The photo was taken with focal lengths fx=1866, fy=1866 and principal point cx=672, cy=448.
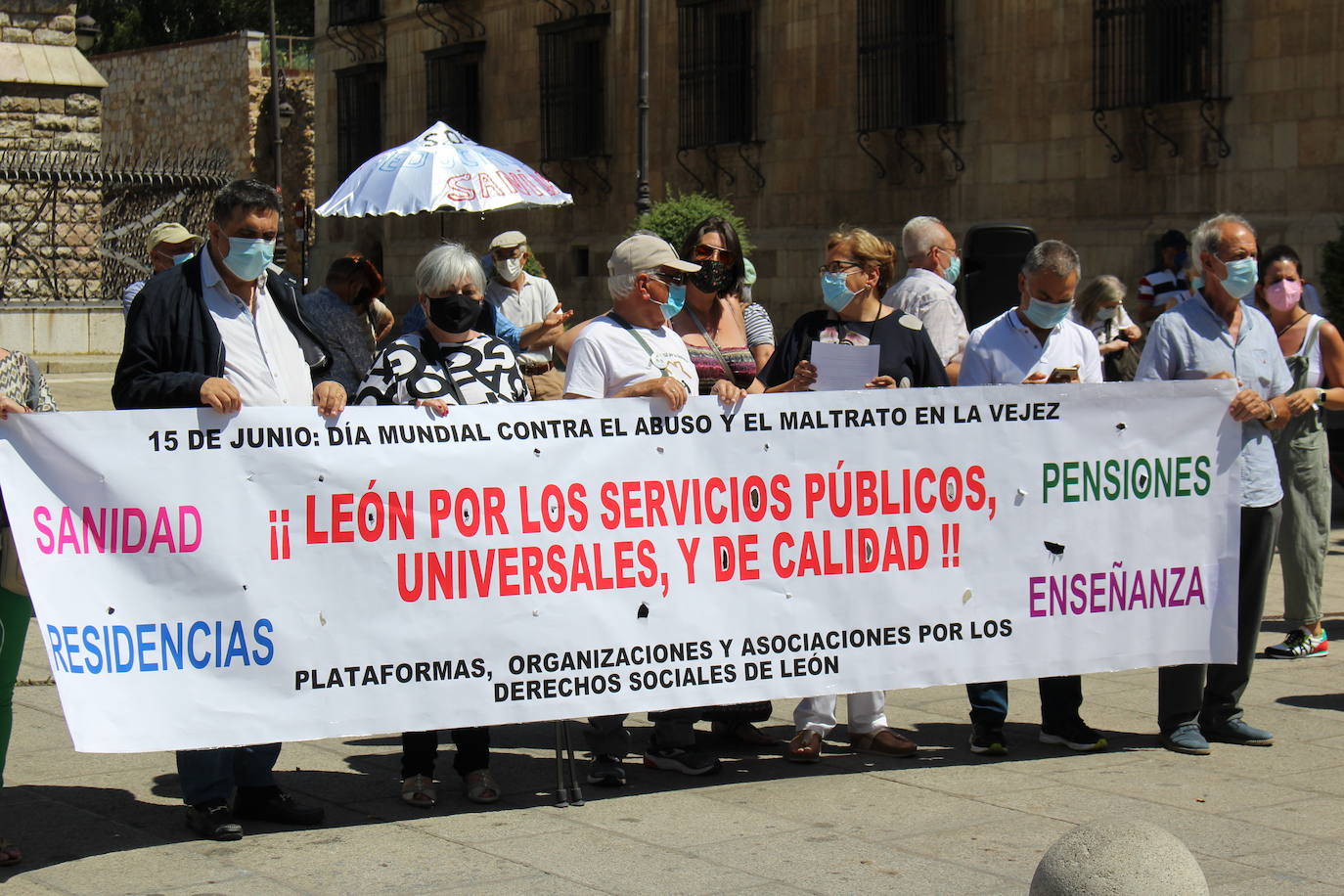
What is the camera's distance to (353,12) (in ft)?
131

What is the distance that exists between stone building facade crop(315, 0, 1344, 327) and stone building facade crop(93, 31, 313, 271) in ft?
33.2

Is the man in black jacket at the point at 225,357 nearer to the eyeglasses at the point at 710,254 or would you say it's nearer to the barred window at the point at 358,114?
the eyeglasses at the point at 710,254

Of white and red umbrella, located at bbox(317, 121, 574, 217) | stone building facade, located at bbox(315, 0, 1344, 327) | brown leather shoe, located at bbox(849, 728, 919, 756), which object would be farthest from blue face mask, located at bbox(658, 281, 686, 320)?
stone building facade, located at bbox(315, 0, 1344, 327)

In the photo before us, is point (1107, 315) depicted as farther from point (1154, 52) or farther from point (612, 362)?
point (1154, 52)

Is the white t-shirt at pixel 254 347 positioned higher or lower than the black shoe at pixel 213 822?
higher

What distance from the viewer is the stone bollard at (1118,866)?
12.8 feet

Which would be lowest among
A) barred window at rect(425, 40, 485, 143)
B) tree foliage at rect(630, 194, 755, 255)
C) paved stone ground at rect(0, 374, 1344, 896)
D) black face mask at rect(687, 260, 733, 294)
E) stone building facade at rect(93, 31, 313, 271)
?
paved stone ground at rect(0, 374, 1344, 896)

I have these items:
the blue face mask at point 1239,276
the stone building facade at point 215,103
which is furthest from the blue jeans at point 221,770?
the stone building facade at point 215,103

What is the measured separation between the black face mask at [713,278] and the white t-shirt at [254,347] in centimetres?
172

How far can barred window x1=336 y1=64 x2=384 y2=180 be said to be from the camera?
40062mm

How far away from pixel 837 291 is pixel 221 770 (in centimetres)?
274

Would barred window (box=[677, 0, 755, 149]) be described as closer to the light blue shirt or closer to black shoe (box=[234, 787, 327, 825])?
the light blue shirt

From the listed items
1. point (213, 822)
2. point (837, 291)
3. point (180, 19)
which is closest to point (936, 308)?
point (837, 291)

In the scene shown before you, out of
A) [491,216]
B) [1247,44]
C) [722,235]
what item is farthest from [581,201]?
[722,235]
